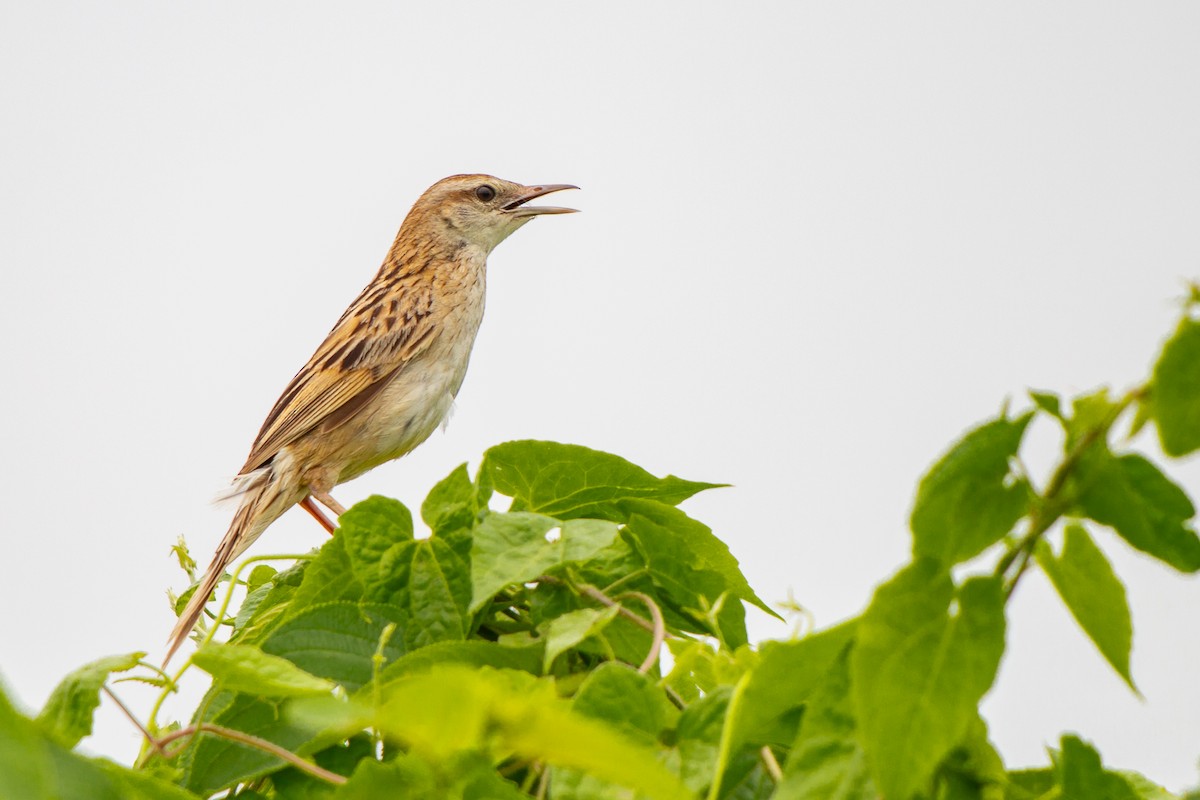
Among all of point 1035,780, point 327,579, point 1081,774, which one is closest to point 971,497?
point 1081,774

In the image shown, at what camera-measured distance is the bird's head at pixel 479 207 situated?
7.88m

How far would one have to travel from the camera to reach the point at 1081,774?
1.51m

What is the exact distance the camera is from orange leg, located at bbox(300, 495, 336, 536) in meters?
6.59

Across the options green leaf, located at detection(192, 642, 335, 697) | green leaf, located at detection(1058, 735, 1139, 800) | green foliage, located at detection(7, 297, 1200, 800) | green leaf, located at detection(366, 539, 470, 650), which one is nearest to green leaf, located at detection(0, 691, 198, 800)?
green foliage, located at detection(7, 297, 1200, 800)

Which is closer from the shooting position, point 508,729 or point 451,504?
point 508,729

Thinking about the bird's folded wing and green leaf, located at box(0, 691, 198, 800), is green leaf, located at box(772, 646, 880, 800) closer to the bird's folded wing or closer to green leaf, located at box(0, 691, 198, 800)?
green leaf, located at box(0, 691, 198, 800)

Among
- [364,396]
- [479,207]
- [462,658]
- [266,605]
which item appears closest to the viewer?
[462,658]

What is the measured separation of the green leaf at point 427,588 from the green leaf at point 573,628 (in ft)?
0.74

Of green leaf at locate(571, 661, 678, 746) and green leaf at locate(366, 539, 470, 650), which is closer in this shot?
green leaf at locate(571, 661, 678, 746)

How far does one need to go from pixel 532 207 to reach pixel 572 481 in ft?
18.9

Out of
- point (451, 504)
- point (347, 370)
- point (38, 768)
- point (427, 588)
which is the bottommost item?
point (38, 768)

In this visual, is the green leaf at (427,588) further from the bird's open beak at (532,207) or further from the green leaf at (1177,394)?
the bird's open beak at (532,207)

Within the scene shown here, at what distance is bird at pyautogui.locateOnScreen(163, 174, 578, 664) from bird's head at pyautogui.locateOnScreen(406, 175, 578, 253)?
1.32ft

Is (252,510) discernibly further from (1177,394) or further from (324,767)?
(1177,394)
